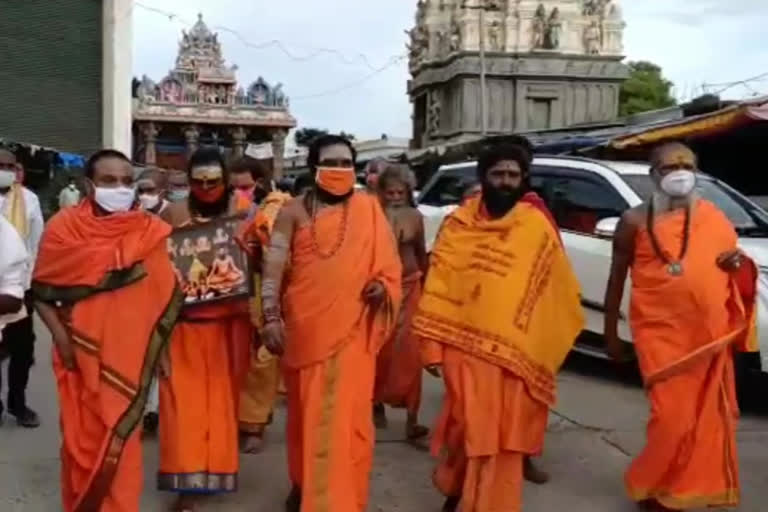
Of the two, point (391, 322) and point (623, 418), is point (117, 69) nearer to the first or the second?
point (623, 418)

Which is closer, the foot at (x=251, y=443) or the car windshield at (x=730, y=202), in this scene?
the foot at (x=251, y=443)

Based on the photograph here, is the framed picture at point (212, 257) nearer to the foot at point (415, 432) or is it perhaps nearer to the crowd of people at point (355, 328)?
the crowd of people at point (355, 328)

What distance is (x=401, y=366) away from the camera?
639 centimetres

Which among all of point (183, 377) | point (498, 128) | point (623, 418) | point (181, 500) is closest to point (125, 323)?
point (183, 377)

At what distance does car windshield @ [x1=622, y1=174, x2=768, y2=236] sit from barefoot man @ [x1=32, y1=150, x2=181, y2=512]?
15.4 ft

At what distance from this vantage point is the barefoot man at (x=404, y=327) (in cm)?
638

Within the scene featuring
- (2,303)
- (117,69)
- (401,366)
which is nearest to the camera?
(2,303)

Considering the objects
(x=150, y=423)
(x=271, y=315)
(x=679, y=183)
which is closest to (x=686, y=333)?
(x=679, y=183)

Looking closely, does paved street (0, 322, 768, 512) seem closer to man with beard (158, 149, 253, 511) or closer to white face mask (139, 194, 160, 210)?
man with beard (158, 149, 253, 511)

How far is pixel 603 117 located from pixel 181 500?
4157 centimetres

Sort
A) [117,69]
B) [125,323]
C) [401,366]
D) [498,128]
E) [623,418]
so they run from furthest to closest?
[498,128]
[117,69]
[623,418]
[401,366]
[125,323]

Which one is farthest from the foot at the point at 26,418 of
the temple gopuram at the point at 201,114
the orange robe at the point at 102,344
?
the temple gopuram at the point at 201,114

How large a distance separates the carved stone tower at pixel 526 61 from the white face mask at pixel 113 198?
38.9 meters

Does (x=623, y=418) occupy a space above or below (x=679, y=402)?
below
